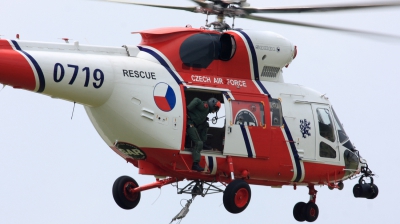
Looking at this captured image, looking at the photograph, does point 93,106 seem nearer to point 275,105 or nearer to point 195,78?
point 195,78

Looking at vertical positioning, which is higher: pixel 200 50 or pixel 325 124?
pixel 200 50

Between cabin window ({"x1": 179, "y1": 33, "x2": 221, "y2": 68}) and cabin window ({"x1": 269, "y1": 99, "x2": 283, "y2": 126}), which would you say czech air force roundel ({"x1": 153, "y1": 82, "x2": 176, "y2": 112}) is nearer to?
cabin window ({"x1": 179, "y1": 33, "x2": 221, "y2": 68})

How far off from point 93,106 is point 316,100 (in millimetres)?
5660

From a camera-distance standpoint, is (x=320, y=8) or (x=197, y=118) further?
(x=197, y=118)

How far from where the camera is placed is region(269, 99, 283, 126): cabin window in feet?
72.5

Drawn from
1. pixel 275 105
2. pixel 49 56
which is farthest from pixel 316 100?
pixel 49 56

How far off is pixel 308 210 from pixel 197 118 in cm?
437

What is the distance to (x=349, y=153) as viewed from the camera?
23.6m

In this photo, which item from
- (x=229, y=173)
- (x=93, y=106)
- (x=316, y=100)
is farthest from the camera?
(x=316, y=100)

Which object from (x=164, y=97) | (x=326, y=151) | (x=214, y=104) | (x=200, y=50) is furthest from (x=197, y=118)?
(x=326, y=151)

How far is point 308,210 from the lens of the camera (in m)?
23.6

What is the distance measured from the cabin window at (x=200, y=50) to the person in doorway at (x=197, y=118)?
88 centimetres

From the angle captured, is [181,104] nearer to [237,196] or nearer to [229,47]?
[229,47]

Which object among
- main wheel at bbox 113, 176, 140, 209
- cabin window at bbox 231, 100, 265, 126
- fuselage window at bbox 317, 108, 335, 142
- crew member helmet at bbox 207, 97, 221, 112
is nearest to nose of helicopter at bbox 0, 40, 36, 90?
crew member helmet at bbox 207, 97, 221, 112
